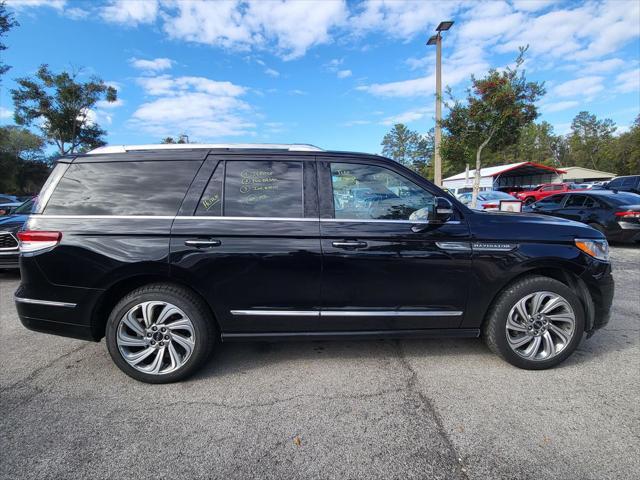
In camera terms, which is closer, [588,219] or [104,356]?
[104,356]

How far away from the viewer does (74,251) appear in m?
2.70

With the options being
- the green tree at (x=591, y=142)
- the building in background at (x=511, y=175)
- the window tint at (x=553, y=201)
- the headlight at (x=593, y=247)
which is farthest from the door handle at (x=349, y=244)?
the green tree at (x=591, y=142)

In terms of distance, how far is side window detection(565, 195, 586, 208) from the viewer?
367 inches

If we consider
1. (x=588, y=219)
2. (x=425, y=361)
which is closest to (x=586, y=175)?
(x=588, y=219)

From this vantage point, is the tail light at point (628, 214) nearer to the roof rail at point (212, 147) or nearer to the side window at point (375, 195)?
the side window at point (375, 195)

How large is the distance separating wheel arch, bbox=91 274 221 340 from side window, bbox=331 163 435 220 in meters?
1.36

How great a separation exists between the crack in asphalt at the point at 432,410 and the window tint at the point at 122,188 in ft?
7.70

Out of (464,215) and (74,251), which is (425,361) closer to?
(464,215)

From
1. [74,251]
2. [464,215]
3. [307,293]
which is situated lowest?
[307,293]

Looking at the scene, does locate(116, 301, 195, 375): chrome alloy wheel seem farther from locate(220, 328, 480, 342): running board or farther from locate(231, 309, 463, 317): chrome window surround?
locate(231, 309, 463, 317): chrome window surround

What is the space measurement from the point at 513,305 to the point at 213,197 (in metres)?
2.65

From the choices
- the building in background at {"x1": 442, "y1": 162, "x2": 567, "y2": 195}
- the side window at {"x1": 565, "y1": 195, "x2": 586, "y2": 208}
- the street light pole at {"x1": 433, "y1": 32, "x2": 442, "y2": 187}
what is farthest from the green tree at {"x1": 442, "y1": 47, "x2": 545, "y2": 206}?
the building in background at {"x1": 442, "y1": 162, "x2": 567, "y2": 195}

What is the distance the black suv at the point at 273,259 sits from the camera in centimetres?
272

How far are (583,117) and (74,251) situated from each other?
11328 cm
